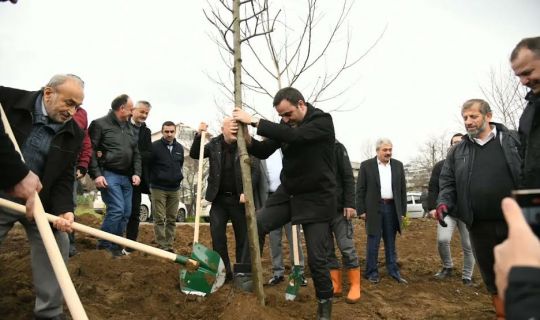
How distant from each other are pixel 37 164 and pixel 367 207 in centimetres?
425

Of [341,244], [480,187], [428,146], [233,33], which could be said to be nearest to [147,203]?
[341,244]

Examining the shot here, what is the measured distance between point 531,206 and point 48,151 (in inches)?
122

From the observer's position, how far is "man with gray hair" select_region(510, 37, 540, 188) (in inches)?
96.3

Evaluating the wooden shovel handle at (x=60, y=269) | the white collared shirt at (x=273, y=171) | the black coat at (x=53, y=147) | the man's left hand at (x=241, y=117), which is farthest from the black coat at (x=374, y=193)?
the wooden shovel handle at (x=60, y=269)

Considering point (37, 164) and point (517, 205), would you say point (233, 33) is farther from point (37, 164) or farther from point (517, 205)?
point (517, 205)

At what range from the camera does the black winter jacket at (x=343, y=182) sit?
5105mm

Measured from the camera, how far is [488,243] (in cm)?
346

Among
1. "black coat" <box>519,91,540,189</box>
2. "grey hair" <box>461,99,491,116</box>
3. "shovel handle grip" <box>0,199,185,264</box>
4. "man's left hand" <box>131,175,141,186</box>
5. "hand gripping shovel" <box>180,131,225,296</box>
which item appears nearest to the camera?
"black coat" <box>519,91,540,189</box>

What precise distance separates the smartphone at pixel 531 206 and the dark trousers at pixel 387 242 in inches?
190

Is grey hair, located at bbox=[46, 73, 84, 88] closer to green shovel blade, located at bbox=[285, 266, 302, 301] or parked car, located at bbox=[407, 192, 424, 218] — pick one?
green shovel blade, located at bbox=[285, 266, 302, 301]

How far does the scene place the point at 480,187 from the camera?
140 inches

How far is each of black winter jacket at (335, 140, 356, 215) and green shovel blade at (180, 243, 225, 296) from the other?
1793mm

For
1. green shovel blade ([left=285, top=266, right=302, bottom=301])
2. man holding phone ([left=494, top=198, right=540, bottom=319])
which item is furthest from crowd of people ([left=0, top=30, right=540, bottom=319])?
green shovel blade ([left=285, top=266, right=302, bottom=301])

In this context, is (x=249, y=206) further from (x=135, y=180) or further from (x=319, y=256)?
(x=135, y=180)
